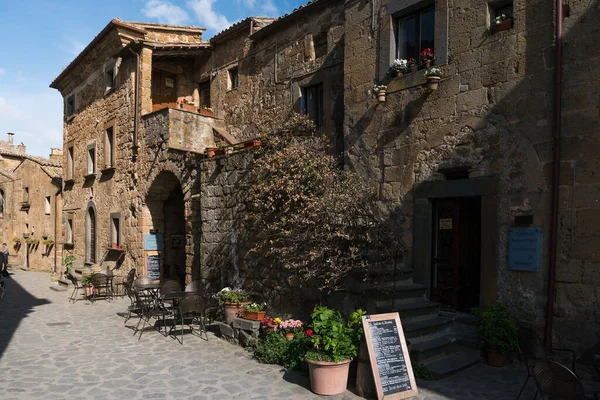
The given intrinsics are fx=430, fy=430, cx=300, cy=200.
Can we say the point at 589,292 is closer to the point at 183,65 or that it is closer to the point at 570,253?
the point at 570,253

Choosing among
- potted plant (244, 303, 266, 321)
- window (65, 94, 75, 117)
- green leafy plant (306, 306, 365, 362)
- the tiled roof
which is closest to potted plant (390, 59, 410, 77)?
green leafy plant (306, 306, 365, 362)

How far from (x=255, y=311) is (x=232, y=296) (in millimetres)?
856

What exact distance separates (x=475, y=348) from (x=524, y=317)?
0.81 m

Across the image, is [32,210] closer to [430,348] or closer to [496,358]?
[430,348]

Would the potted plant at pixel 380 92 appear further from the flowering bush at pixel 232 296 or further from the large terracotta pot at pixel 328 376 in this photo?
the large terracotta pot at pixel 328 376

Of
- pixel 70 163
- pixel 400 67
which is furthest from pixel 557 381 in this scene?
pixel 70 163

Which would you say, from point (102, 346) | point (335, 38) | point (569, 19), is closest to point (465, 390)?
point (569, 19)

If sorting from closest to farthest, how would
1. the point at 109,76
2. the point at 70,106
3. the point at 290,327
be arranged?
the point at 290,327
the point at 109,76
the point at 70,106

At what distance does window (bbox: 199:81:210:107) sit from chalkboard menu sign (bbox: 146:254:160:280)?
5.33 metres

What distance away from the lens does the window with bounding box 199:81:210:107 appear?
14507 mm

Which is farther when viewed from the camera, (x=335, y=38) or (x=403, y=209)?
(x=335, y=38)

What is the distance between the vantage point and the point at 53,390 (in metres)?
5.25

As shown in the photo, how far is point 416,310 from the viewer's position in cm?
629

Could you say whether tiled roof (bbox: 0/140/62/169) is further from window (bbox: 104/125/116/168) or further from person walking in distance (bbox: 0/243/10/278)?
window (bbox: 104/125/116/168)
